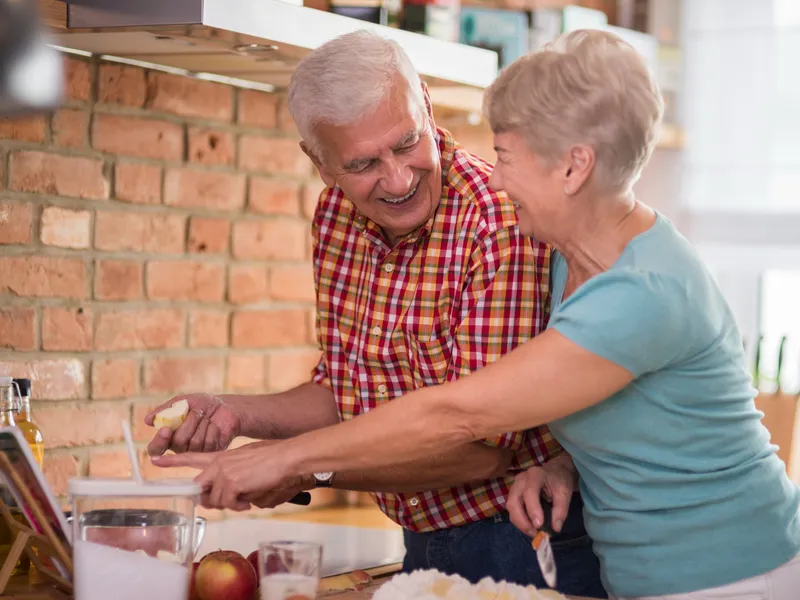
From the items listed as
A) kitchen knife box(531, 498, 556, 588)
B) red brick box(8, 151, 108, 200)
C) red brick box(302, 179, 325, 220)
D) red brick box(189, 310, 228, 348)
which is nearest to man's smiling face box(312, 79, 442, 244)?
kitchen knife box(531, 498, 556, 588)

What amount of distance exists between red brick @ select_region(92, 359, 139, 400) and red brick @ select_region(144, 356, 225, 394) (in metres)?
0.03

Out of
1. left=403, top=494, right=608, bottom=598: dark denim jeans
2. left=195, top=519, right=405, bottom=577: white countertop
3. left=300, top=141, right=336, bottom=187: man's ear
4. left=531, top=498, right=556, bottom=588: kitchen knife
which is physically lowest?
left=195, top=519, right=405, bottom=577: white countertop

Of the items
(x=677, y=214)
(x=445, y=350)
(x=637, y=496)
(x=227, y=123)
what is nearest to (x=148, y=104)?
(x=227, y=123)

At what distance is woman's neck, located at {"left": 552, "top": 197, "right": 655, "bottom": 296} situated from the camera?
1385 millimetres

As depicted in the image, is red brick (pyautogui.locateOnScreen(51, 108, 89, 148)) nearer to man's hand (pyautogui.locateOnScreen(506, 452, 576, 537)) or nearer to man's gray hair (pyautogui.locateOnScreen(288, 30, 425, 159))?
man's gray hair (pyautogui.locateOnScreen(288, 30, 425, 159))

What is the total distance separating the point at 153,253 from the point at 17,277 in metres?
0.30

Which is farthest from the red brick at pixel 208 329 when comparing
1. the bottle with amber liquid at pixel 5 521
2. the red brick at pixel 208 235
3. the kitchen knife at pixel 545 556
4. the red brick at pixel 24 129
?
the kitchen knife at pixel 545 556

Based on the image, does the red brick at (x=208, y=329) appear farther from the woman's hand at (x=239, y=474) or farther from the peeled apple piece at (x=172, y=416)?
the woman's hand at (x=239, y=474)

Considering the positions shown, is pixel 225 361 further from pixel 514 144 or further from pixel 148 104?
pixel 514 144

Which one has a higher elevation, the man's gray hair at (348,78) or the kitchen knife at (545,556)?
the man's gray hair at (348,78)

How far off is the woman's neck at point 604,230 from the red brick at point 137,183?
40.0 inches

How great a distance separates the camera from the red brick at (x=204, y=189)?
2.22 metres

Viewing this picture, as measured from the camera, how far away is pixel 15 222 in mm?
1959

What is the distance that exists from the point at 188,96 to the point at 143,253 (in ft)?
1.07
